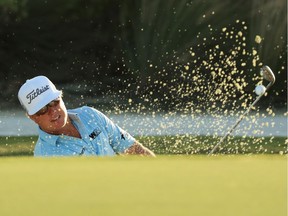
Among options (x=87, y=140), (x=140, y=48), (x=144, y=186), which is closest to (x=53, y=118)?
(x=87, y=140)

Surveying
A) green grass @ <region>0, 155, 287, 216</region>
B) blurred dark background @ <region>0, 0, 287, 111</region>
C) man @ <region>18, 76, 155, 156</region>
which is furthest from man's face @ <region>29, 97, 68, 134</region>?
blurred dark background @ <region>0, 0, 287, 111</region>

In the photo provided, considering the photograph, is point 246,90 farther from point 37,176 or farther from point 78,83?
point 37,176

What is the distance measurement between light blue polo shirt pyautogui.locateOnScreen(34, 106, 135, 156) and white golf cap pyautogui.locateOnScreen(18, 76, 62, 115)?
14 cm

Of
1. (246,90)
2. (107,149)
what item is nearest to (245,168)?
(107,149)

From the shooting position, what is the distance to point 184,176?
7.30ft

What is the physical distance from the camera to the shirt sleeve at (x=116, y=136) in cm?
525

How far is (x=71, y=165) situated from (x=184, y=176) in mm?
316

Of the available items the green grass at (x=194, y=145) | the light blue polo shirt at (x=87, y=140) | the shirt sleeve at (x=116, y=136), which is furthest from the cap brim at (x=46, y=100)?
the green grass at (x=194, y=145)

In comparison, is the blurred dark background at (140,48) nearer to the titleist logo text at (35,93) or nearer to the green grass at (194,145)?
the green grass at (194,145)

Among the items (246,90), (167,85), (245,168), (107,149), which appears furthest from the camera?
(167,85)

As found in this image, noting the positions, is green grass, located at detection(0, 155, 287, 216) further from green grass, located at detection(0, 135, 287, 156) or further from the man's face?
green grass, located at detection(0, 135, 287, 156)

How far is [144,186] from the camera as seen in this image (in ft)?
7.04

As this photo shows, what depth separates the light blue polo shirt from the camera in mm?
4980

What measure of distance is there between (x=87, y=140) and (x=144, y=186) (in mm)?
2925
